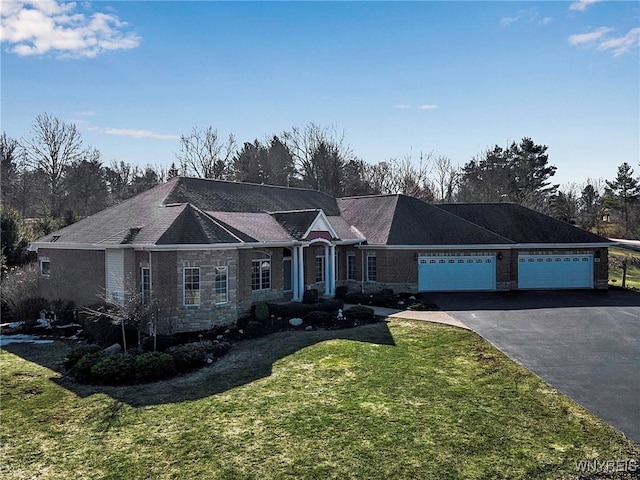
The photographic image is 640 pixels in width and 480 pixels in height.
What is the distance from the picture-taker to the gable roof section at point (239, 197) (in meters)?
23.9

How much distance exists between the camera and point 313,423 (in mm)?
9562

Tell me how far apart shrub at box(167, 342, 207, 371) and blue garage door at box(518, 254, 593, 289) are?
64.7ft

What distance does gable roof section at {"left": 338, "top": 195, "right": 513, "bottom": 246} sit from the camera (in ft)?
86.6

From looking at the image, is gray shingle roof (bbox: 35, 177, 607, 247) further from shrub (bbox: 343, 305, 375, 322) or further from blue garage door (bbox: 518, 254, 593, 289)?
shrub (bbox: 343, 305, 375, 322)

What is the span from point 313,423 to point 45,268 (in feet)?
61.8

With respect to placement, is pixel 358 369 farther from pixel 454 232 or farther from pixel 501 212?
pixel 501 212

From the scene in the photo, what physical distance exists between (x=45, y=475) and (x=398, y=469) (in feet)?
20.0

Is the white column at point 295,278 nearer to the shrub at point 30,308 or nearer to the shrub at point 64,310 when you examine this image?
the shrub at point 64,310

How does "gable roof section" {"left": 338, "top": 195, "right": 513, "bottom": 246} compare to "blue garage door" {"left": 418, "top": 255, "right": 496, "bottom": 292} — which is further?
"gable roof section" {"left": 338, "top": 195, "right": 513, "bottom": 246}

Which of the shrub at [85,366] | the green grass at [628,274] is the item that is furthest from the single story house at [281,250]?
the green grass at [628,274]

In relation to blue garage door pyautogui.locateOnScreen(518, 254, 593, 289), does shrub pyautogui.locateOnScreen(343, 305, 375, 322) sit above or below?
below

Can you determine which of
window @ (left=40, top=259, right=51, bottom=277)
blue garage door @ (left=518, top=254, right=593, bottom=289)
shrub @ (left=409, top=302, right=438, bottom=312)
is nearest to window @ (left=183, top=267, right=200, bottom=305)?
window @ (left=40, top=259, right=51, bottom=277)

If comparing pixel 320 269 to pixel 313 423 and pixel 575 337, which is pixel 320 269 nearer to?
pixel 575 337

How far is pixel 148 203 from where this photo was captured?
22.9m
